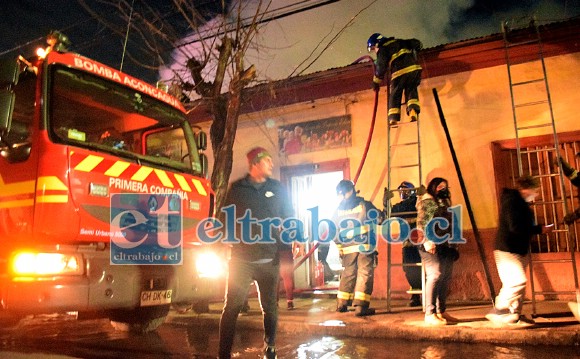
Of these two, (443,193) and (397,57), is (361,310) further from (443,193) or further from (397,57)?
(397,57)

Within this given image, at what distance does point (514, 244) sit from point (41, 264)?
476 cm

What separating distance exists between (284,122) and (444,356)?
6089mm

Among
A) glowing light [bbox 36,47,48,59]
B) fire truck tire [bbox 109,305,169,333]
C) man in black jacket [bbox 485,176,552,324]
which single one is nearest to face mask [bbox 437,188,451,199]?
man in black jacket [bbox 485,176,552,324]

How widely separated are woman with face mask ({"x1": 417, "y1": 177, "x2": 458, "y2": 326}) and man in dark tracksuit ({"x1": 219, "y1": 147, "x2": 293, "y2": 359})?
7.32ft

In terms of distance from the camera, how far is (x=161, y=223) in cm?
494

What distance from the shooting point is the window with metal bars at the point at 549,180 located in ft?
23.9

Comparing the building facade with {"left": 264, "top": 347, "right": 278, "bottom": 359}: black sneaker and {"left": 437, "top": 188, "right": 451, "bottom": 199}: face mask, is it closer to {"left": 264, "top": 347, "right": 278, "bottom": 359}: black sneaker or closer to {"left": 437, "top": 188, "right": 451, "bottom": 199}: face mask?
{"left": 437, "top": 188, "right": 451, "bottom": 199}: face mask

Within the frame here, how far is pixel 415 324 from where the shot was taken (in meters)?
5.43

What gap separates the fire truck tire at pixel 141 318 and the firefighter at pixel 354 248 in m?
2.54

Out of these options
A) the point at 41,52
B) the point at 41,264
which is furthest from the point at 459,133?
the point at 41,264

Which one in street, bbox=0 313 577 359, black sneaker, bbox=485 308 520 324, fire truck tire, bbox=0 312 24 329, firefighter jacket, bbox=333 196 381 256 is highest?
firefighter jacket, bbox=333 196 381 256

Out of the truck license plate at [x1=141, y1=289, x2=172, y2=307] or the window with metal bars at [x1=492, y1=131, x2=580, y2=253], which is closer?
the truck license plate at [x1=141, y1=289, x2=172, y2=307]

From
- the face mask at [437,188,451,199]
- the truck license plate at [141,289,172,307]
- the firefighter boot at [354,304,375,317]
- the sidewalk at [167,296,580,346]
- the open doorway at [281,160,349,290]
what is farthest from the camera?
the open doorway at [281,160,349,290]

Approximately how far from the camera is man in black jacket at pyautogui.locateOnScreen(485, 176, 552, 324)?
5059 millimetres
